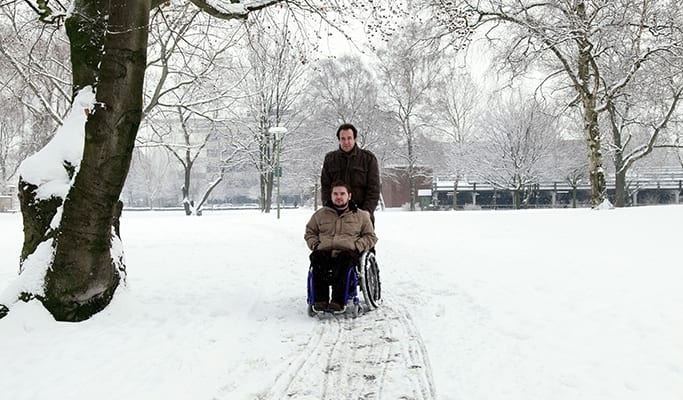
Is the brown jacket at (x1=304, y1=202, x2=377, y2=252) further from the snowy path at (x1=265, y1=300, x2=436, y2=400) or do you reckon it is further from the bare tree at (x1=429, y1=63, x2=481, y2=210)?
the bare tree at (x1=429, y1=63, x2=481, y2=210)

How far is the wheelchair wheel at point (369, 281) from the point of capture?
213 inches

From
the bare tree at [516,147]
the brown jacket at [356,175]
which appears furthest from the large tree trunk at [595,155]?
the bare tree at [516,147]

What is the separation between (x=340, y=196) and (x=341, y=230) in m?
0.38

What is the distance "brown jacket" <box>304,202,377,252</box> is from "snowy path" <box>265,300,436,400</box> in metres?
0.79

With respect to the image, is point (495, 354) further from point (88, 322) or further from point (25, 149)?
point (25, 149)

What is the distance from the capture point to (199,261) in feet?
29.0

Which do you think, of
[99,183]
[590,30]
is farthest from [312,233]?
[590,30]

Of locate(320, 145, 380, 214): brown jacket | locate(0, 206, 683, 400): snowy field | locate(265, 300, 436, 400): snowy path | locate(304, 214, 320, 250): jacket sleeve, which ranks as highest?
locate(320, 145, 380, 214): brown jacket

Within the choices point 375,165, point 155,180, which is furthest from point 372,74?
point 155,180

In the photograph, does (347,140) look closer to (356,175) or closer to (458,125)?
(356,175)

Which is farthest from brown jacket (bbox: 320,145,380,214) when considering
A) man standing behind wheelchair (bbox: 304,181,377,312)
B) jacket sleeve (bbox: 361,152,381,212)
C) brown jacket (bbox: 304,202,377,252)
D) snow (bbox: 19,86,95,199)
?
snow (bbox: 19,86,95,199)

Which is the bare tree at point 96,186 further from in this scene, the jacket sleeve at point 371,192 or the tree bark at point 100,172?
the jacket sleeve at point 371,192

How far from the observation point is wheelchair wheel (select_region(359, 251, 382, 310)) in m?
5.41

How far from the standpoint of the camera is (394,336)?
4555 mm
